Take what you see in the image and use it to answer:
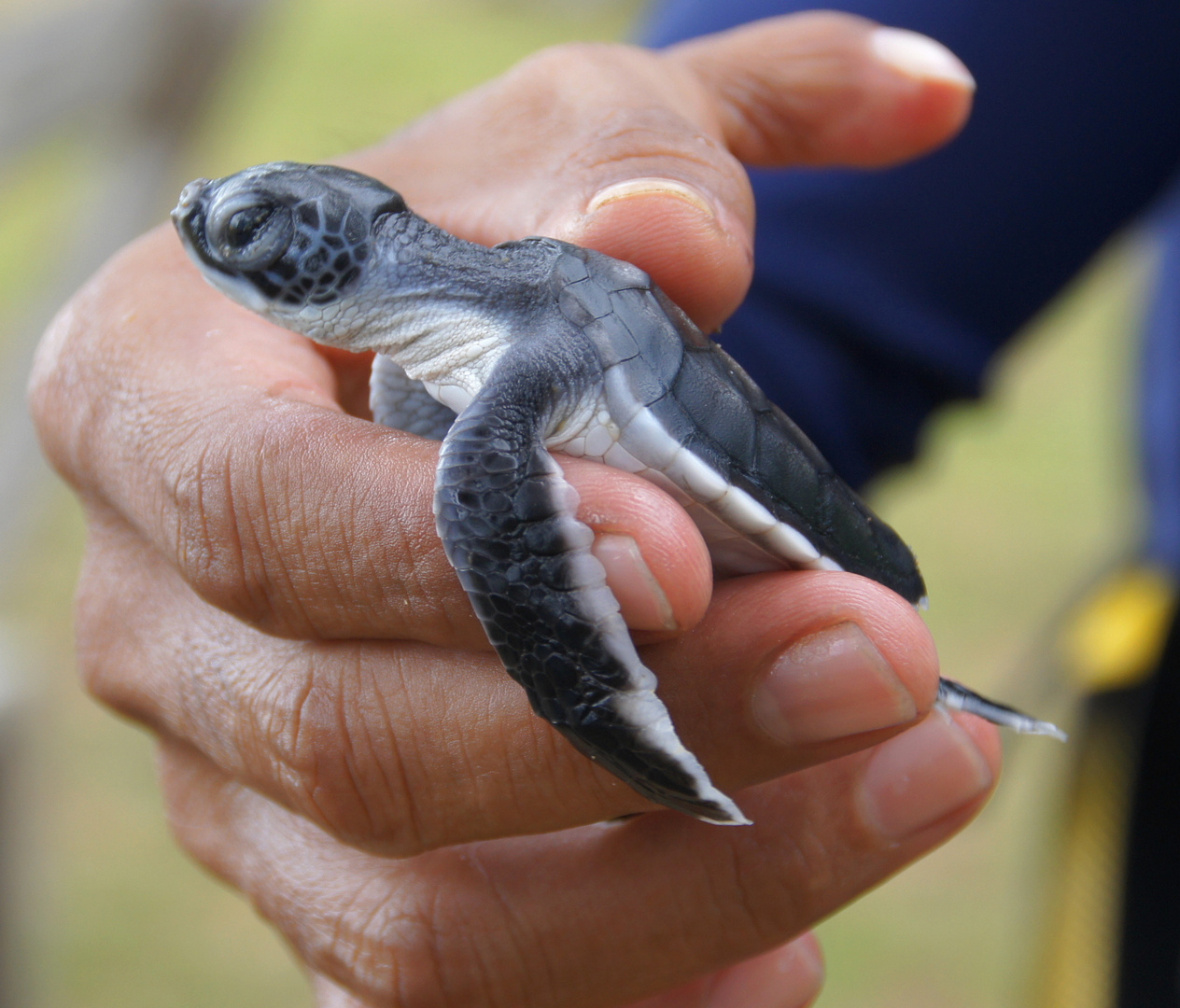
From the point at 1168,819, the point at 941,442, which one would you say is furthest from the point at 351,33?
the point at 1168,819

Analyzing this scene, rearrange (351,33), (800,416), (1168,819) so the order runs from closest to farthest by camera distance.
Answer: (800,416) → (1168,819) → (351,33)

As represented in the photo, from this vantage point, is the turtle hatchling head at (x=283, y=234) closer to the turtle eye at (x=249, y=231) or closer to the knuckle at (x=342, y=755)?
A: the turtle eye at (x=249, y=231)

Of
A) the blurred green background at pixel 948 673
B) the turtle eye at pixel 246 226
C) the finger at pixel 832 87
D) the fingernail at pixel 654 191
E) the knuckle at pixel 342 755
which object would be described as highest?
the finger at pixel 832 87

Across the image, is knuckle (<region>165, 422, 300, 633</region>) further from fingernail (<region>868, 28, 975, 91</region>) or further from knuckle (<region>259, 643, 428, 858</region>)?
fingernail (<region>868, 28, 975, 91</region>)

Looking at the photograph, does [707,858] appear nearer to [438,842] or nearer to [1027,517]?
[438,842]

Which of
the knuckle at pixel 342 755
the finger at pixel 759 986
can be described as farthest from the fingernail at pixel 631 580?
the finger at pixel 759 986

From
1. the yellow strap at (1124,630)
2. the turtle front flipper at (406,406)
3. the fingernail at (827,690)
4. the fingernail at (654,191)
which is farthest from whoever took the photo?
the yellow strap at (1124,630)
